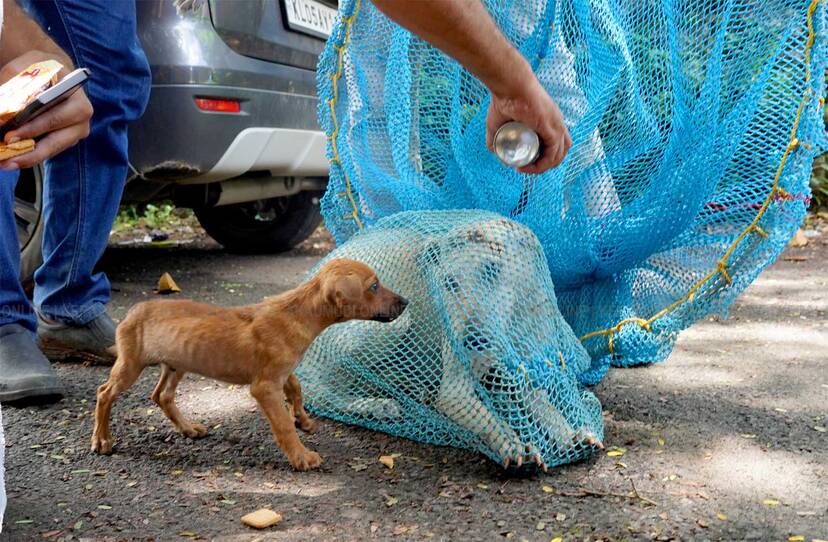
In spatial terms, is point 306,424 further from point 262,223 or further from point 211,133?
point 262,223

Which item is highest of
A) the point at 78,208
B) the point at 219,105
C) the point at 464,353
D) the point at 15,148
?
the point at 15,148

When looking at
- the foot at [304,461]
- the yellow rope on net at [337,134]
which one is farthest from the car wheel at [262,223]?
the foot at [304,461]

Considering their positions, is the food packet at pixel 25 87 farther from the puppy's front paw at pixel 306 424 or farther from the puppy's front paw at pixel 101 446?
the puppy's front paw at pixel 306 424

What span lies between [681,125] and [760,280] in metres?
3.19

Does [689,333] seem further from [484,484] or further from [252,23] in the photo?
[252,23]

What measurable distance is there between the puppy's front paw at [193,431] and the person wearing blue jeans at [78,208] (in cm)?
63

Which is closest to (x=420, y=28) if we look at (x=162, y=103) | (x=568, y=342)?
(x=568, y=342)

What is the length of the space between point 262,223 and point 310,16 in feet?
6.80

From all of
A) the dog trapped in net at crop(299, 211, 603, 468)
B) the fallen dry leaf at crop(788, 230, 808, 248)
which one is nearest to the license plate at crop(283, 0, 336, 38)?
the dog trapped in net at crop(299, 211, 603, 468)

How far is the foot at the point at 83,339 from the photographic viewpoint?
3.70 metres

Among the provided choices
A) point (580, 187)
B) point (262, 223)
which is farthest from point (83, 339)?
point (262, 223)

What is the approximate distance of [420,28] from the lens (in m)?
1.98

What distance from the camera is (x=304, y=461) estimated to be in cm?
265

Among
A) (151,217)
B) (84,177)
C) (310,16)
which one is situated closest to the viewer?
(84,177)
